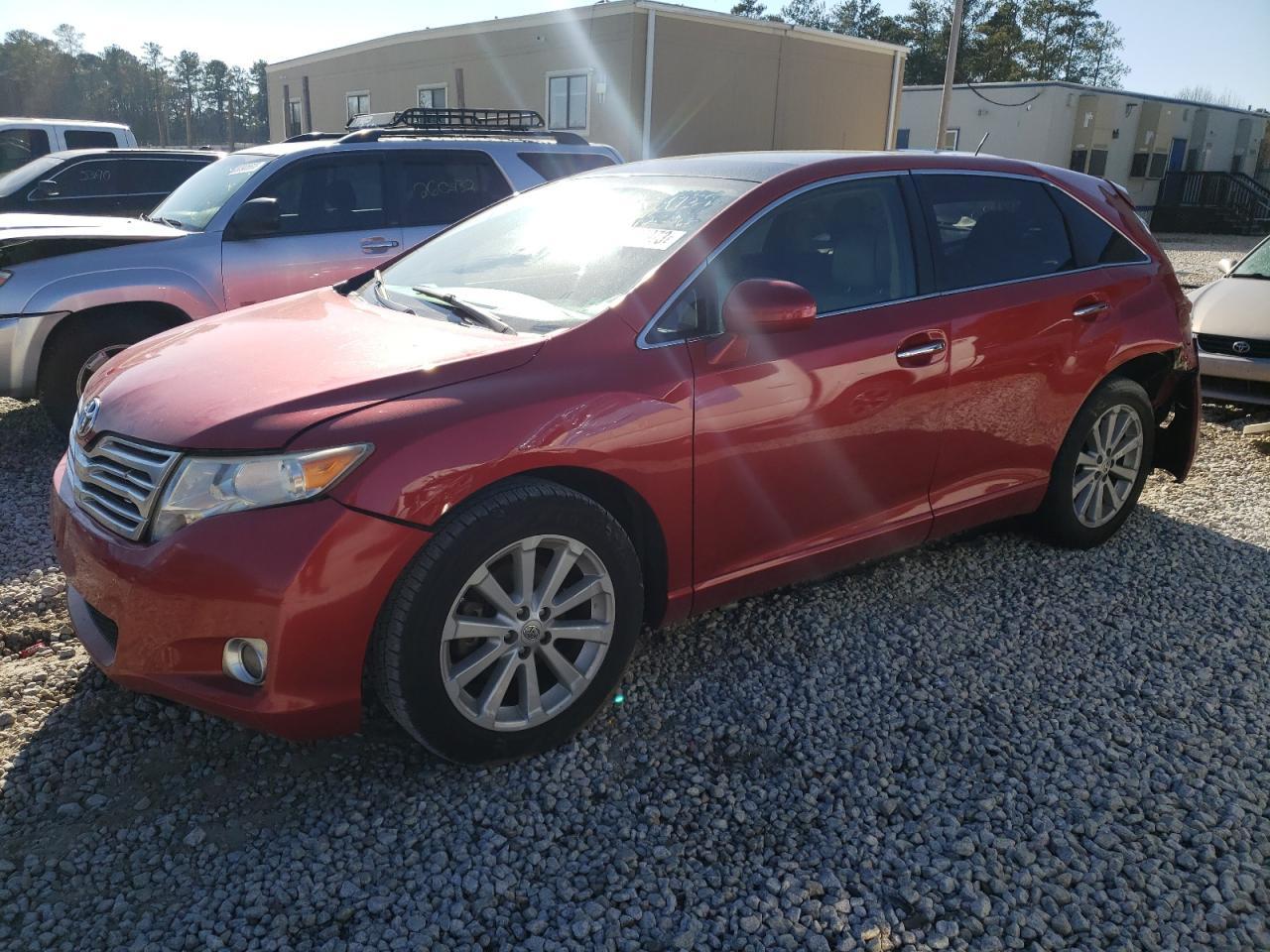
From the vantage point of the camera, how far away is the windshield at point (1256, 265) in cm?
774

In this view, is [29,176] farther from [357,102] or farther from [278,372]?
[357,102]

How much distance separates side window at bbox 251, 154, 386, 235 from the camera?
6.50 meters

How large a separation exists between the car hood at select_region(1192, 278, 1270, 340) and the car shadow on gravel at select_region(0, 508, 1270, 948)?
3982 mm

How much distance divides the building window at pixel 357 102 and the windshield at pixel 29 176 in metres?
17.8

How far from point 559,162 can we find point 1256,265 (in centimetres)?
560

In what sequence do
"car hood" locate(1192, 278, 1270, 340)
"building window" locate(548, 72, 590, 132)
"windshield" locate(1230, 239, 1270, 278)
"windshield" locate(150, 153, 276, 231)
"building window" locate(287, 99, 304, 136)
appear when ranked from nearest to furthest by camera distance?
"windshield" locate(150, 153, 276, 231) → "car hood" locate(1192, 278, 1270, 340) → "windshield" locate(1230, 239, 1270, 278) → "building window" locate(548, 72, 590, 132) → "building window" locate(287, 99, 304, 136)

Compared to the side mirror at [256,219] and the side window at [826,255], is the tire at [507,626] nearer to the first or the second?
the side window at [826,255]

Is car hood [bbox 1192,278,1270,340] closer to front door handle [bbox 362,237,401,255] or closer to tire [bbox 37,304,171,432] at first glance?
front door handle [bbox 362,237,401,255]

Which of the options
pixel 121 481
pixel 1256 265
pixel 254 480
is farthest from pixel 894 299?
pixel 1256 265

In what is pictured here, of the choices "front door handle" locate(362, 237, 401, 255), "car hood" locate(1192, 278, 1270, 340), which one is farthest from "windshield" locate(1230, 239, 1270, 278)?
"front door handle" locate(362, 237, 401, 255)

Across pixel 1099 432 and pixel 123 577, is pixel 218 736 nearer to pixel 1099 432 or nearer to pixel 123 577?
pixel 123 577

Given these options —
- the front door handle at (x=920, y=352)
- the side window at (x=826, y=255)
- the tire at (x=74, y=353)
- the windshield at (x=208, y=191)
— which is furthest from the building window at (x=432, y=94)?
the front door handle at (x=920, y=352)

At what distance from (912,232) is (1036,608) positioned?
5.28 ft

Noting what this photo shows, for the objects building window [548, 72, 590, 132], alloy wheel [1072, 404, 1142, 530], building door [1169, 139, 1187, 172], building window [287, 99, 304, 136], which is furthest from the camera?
building door [1169, 139, 1187, 172]
